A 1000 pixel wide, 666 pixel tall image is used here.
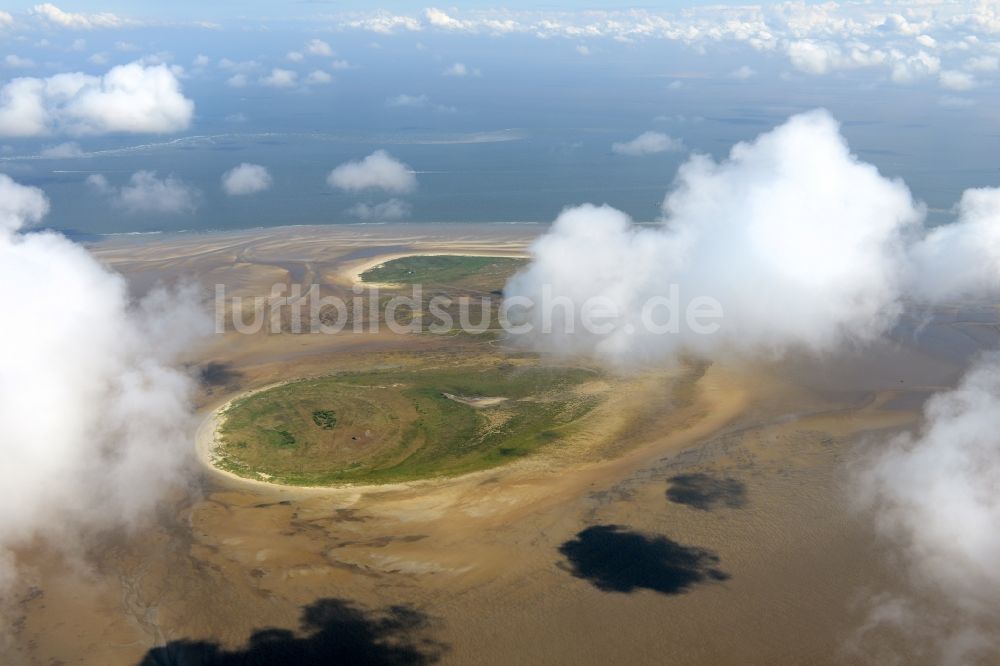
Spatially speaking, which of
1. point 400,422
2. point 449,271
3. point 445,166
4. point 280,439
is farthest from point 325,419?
point 445,166

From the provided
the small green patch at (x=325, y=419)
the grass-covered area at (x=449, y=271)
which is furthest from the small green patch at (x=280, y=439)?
the grass-covered area at (x=449, y=271)

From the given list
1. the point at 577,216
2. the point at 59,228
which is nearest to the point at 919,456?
the point at 577,216

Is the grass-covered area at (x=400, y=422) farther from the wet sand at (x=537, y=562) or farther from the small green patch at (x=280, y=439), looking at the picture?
the wet sand at (x=537, y=562)

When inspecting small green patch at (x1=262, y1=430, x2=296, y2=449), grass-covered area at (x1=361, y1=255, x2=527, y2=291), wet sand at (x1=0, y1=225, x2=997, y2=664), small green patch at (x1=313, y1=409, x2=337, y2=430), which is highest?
grass-covered area at (x1=361, y1=255, x2=527, y2=291)

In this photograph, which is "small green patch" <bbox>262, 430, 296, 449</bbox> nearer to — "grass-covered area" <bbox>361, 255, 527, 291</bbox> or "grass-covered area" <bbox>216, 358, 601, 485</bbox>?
"grass-covered area" <bbox>216, 358, 601, 485</bbox>

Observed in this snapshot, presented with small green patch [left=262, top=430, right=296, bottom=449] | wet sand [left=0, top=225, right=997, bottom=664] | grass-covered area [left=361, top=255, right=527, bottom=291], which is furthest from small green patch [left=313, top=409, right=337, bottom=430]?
grass-covered area [left=361, top=255, right=527, bottom=291]

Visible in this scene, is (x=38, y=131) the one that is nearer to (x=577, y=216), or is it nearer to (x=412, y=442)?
(x=577, y=216)
